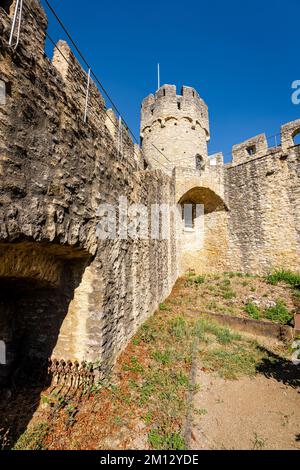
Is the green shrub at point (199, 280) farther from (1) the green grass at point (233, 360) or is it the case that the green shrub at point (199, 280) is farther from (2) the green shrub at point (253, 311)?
(1) the green grass at point (233, 360)

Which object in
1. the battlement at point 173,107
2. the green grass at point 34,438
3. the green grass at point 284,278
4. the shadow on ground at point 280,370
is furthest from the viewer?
the battlement at point 173,107

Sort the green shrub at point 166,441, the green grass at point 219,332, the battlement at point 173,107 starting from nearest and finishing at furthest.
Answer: the green shrub at point 166,441 < the green grass at point 219,332 < the battlement at point 173,107

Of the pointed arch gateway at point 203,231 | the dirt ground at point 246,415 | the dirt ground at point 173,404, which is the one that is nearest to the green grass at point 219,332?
the dirt ground at point 173,404

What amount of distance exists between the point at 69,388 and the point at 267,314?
6781 mm

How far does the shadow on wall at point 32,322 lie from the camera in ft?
11.6

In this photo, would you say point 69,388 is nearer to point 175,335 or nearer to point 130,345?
point 130,345

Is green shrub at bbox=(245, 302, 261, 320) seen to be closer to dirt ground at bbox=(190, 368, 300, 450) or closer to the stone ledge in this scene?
the stone ledge

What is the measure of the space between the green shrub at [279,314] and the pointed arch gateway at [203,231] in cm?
468

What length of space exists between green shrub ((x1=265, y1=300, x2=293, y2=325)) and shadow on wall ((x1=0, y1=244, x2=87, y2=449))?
22.0 feet

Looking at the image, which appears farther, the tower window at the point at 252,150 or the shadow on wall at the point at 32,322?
the tower window at the point at 252,150

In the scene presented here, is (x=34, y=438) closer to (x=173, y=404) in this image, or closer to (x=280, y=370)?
(x=173, y=404)

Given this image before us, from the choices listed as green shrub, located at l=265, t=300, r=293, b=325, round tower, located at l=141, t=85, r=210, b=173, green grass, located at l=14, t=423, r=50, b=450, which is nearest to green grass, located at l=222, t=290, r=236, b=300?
green shrub, located at l=265, t=300, r=293, b=325

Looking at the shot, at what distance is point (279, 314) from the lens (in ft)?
24.6

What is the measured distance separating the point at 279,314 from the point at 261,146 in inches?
345
